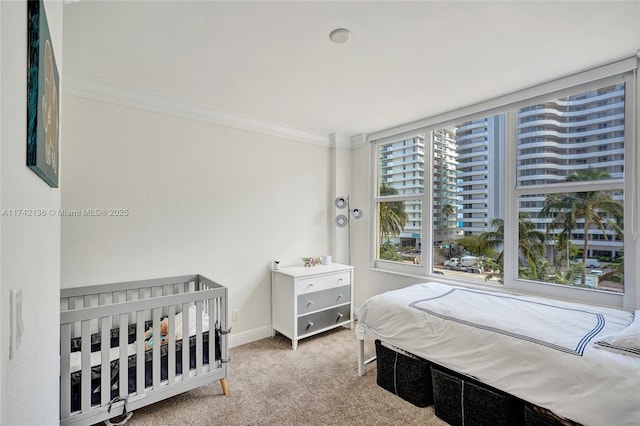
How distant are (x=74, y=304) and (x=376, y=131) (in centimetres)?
339

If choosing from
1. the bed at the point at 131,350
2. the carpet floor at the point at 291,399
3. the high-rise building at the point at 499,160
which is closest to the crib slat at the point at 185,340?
the bed at the point at 131,350

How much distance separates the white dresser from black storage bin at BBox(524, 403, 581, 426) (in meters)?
1.94

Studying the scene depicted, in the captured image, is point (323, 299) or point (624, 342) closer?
point (624, 342)

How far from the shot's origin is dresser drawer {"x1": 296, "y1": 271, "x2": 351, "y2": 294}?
3062 millimetres

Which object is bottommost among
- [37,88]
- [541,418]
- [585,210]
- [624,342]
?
[541,418]

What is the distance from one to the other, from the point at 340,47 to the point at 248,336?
2.78 metres

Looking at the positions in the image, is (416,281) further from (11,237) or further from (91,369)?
(11,237)

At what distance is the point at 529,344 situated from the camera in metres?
1.58

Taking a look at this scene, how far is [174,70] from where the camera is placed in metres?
2.22

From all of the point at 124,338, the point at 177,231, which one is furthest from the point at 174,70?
the point at 124,338

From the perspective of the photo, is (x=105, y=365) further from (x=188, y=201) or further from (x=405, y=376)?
(x=405, y=376)

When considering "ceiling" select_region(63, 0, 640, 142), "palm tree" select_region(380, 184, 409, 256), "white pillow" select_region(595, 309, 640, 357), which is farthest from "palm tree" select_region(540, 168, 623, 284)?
"palm tree" select_region(380, 184, 409, 256)

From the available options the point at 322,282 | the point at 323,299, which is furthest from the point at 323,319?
the point at 322,282

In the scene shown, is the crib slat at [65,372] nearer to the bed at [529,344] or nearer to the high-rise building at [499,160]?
the bed at [529,344]
